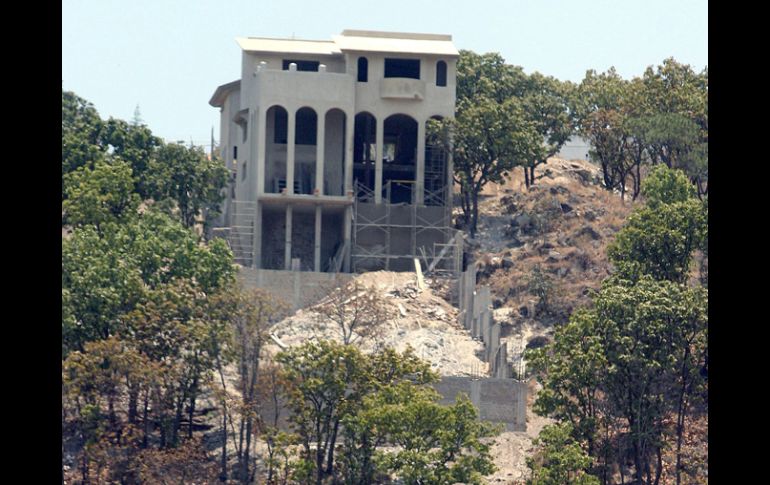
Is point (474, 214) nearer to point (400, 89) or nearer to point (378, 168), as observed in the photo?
point (378, 168)

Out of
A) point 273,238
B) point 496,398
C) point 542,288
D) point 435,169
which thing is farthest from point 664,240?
point 273,238

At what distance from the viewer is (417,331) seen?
5428 centimetres

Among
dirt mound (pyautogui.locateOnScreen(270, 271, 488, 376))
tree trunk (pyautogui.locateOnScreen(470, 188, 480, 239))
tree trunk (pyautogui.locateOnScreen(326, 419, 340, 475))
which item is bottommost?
tree trunk (pyautogui.locateOnScreen(326, 419, 340, 475))

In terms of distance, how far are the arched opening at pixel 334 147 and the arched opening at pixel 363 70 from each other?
1737mm

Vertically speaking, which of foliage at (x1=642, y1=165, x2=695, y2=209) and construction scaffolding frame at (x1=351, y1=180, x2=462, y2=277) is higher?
foliage at (x1=642, y1=165, x2=695, y2=209)

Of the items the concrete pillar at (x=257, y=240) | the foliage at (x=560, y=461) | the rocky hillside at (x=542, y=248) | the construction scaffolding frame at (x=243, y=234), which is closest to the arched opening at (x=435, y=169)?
the rocky hillside at (x=542, y=248)

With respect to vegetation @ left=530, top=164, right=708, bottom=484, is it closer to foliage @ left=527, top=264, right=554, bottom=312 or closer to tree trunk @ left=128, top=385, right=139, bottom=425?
foliage @ left=527, top=264, right=554, bottom=312

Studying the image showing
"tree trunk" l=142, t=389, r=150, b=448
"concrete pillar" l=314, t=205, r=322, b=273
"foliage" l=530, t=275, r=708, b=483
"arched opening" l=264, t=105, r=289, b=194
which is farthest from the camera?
"arched opening" l=264, t=105, r=289, b=194

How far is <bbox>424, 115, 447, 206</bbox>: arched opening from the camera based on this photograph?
65.2 metres

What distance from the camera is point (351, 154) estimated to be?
64.9m

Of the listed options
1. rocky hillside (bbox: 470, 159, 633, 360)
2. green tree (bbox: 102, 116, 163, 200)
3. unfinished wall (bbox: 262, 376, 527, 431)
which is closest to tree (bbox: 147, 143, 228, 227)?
green tree (bbox: 102, 116, 163, 200)

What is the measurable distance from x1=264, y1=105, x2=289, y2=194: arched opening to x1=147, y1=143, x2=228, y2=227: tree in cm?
261
